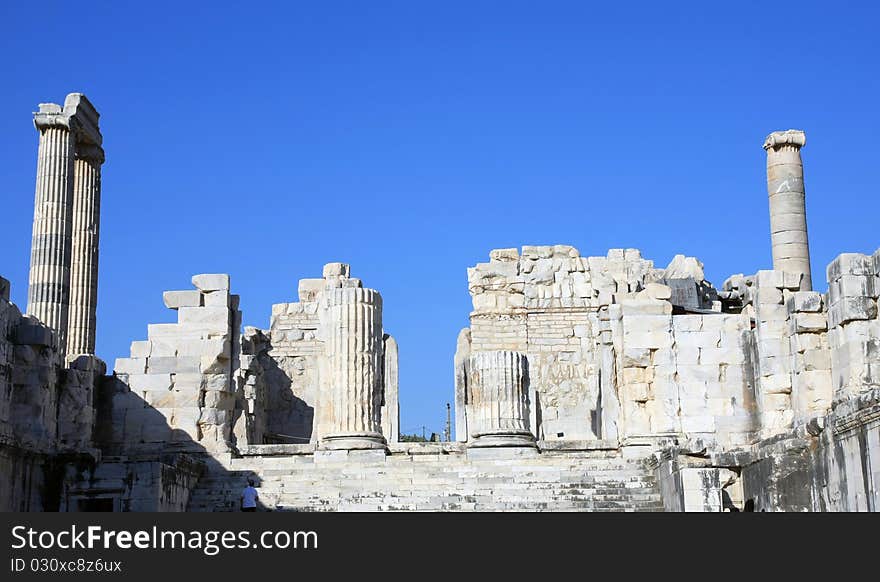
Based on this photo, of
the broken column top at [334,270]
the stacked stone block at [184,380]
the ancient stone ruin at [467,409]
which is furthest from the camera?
the broken column top at [334,270]

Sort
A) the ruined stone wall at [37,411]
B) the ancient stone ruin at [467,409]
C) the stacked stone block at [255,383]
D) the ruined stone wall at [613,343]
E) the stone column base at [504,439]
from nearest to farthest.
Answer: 1. the ancient stone ruin at [467,409]
2. the ruined stone wall at [37,411]
3. the stone column base at [504,439]
4. the ruined stone wall at [613,343]
5. the stacked stone block at [255,383]

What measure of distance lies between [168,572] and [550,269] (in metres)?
25.7

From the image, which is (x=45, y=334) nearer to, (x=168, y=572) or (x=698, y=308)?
(x=168, y=572)

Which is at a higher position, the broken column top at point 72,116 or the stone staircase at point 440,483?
the broken column top at point 72,116

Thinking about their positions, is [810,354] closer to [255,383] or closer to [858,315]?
[858,315]

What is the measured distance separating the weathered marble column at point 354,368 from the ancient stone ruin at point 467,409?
38 millimetres

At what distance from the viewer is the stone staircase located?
19.9 metres

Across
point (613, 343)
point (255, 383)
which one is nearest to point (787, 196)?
point (613, 343)

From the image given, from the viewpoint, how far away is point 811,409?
22453 millimetres

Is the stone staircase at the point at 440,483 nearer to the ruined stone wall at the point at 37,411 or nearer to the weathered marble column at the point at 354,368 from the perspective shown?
the weathered marble column at the point at 354,368

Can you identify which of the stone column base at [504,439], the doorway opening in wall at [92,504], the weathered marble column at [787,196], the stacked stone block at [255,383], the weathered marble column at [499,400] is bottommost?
the doorway opening in wall at [92,504]

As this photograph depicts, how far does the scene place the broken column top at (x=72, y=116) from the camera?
27297mm

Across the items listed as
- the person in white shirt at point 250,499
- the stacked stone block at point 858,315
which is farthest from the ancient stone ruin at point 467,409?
the person in white shirt at point 250,499

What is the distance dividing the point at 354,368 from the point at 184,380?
326 cm
